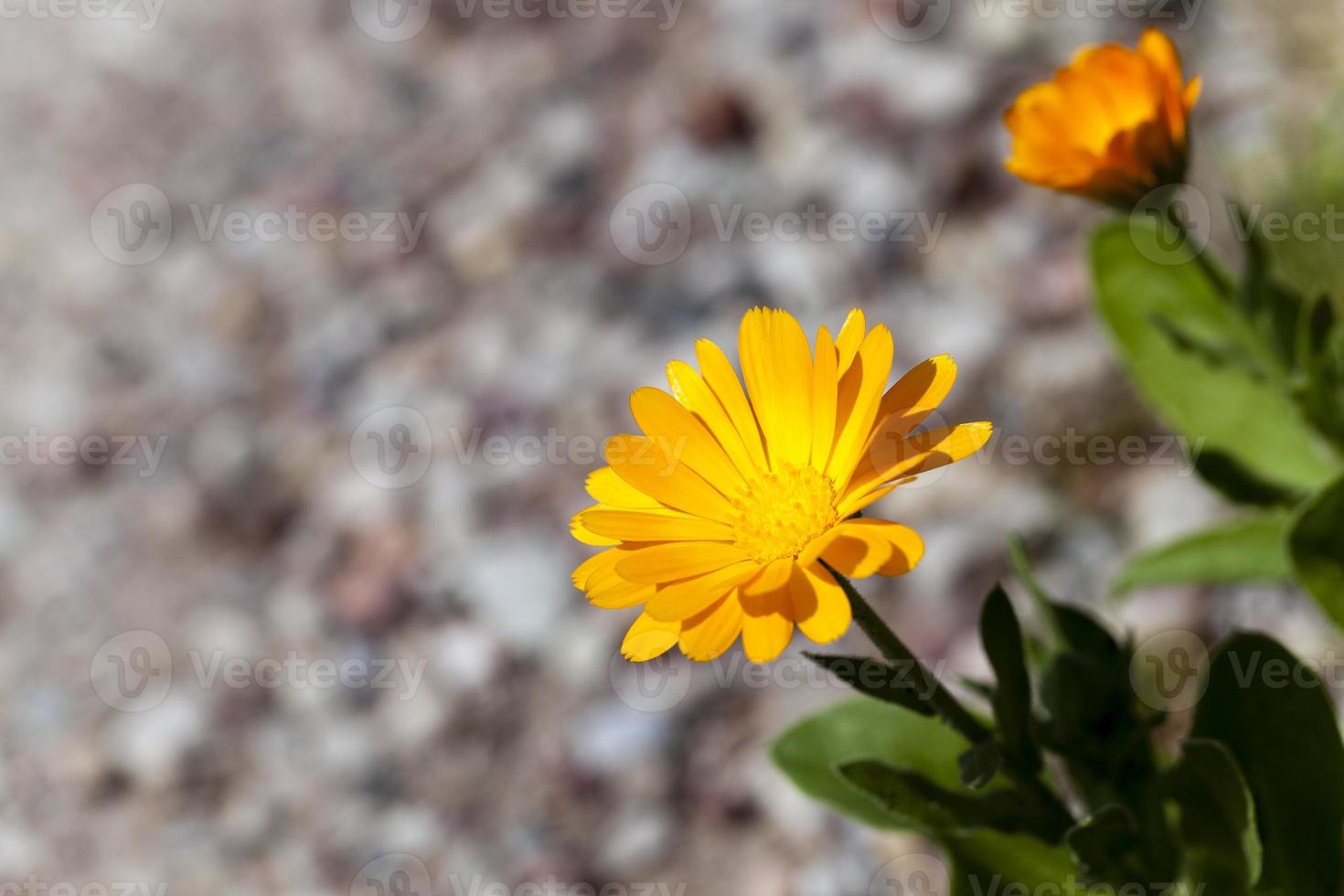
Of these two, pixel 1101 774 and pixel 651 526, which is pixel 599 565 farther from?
pixel 1101 774

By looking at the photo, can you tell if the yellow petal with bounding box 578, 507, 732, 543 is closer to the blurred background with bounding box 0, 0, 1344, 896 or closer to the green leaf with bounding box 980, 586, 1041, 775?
the green leaf with bounding box 980, 586, 1041, 775

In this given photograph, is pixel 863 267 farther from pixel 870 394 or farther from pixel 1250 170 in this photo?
pixel 870 394

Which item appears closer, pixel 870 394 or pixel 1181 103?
pixel 870 394

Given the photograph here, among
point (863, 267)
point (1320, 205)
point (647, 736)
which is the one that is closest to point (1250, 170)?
point (1320, 205)

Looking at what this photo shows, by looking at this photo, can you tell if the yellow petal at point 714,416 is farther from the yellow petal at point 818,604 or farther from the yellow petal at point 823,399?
the yellow petal at point 818,604

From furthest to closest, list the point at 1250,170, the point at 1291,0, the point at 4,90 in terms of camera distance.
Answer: the point at 4,90, the point at 1291,0, the point at 1250,170

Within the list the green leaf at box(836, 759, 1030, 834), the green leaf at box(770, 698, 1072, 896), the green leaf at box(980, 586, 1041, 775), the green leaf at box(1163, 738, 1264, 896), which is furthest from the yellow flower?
the green leaf at box(1163, 738, 1264, 896)

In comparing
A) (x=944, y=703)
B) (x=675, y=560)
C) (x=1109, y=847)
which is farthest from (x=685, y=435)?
(x=1109, y=847)
